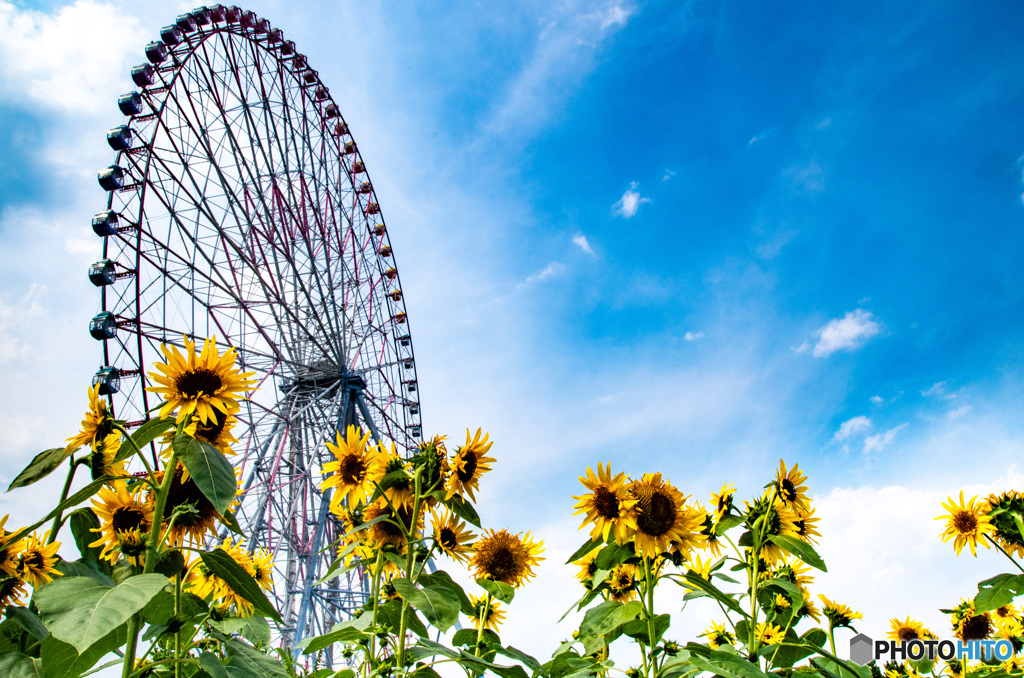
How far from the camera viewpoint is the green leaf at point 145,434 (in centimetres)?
147

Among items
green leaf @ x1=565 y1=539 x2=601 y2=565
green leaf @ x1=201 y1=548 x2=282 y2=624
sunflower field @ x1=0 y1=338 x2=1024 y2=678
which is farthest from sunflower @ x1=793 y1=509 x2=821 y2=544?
green leaf @ x1=201 y1=548 x2=282 y2=624

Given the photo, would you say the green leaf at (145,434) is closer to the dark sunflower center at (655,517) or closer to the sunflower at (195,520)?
the sunflower at (195,520)

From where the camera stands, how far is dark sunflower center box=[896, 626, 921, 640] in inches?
156

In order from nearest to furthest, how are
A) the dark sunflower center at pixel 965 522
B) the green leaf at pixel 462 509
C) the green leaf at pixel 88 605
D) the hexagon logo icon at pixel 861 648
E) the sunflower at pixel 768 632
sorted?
the green leaf at pixel 88 605, the green leaf at pixel 462 509, the sunflower at pixel 768 632, the hexagon logo icon at pixel 861 648, the dark sunflower center at pixel 965 522

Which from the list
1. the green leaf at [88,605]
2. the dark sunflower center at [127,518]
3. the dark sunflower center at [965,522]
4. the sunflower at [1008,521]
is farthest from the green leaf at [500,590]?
the dark sunflower center at [965,522]

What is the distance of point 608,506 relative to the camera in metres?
2.05

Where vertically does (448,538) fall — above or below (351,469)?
below

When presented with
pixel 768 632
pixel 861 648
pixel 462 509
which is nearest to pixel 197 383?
pixel 462 509

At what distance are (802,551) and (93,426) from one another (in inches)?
83.5

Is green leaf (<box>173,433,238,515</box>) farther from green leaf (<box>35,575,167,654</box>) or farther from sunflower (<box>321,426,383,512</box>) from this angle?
sunflower (<box>321,426,383,512</box>)

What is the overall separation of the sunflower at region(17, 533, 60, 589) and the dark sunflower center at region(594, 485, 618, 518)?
1.59 metres

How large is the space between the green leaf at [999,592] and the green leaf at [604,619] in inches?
56.4

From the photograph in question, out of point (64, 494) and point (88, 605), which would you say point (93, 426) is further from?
point (88, 605)

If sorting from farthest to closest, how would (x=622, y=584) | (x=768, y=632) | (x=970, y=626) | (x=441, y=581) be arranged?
1. (x=970, y=626)
2. (x=768, y=632)
3. (x=622, y=584)
4. (x=441, y=581)
